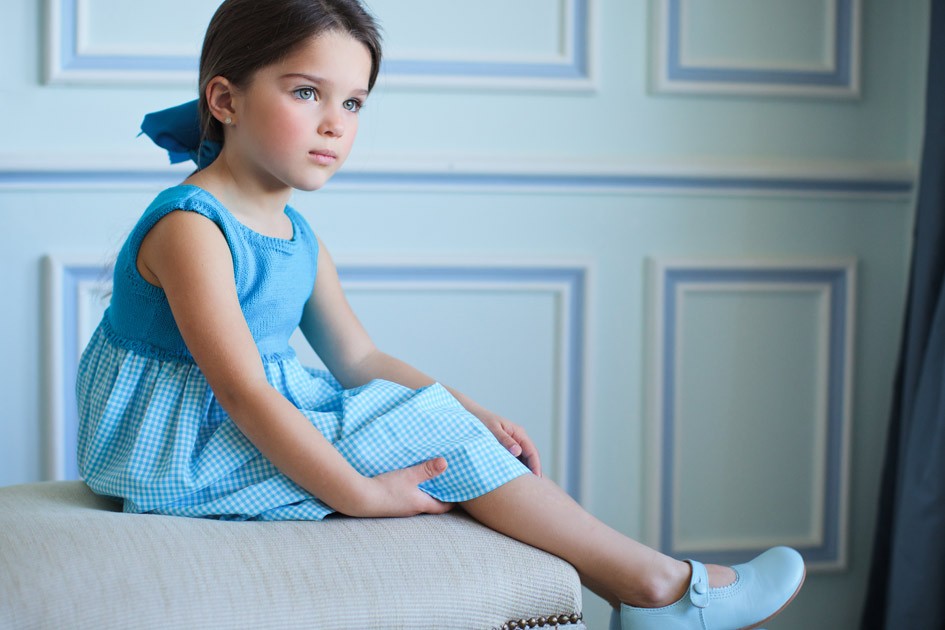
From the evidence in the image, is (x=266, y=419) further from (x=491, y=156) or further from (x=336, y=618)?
(x=491, y=156)

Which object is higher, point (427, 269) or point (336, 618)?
point (427, 269)

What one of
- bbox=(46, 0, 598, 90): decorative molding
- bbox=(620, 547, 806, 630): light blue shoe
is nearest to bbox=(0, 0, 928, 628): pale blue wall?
bbox=(46, 0, 598, 90): decorative molding

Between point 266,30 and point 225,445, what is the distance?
18.3 inches

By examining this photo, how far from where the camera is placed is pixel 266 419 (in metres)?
0.99

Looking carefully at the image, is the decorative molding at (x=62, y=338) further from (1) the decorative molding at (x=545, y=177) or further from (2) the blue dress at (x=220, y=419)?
(2) the blue dress at (x=220, y=419)

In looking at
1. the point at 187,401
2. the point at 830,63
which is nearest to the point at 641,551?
the point at 187,401

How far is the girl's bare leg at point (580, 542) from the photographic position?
100 centimetres

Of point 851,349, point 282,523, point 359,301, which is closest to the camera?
point 282,523

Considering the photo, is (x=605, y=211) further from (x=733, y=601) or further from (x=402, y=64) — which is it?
(x=733, y=601)

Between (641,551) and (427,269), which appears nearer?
(641,551)

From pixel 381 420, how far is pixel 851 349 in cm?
113

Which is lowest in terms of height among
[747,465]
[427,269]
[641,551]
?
[747,465]

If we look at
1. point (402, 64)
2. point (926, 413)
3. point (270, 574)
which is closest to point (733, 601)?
point (270, 574)

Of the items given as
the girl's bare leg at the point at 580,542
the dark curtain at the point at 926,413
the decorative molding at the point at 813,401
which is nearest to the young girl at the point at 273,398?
the girl's bare leg at the point at 580,542
